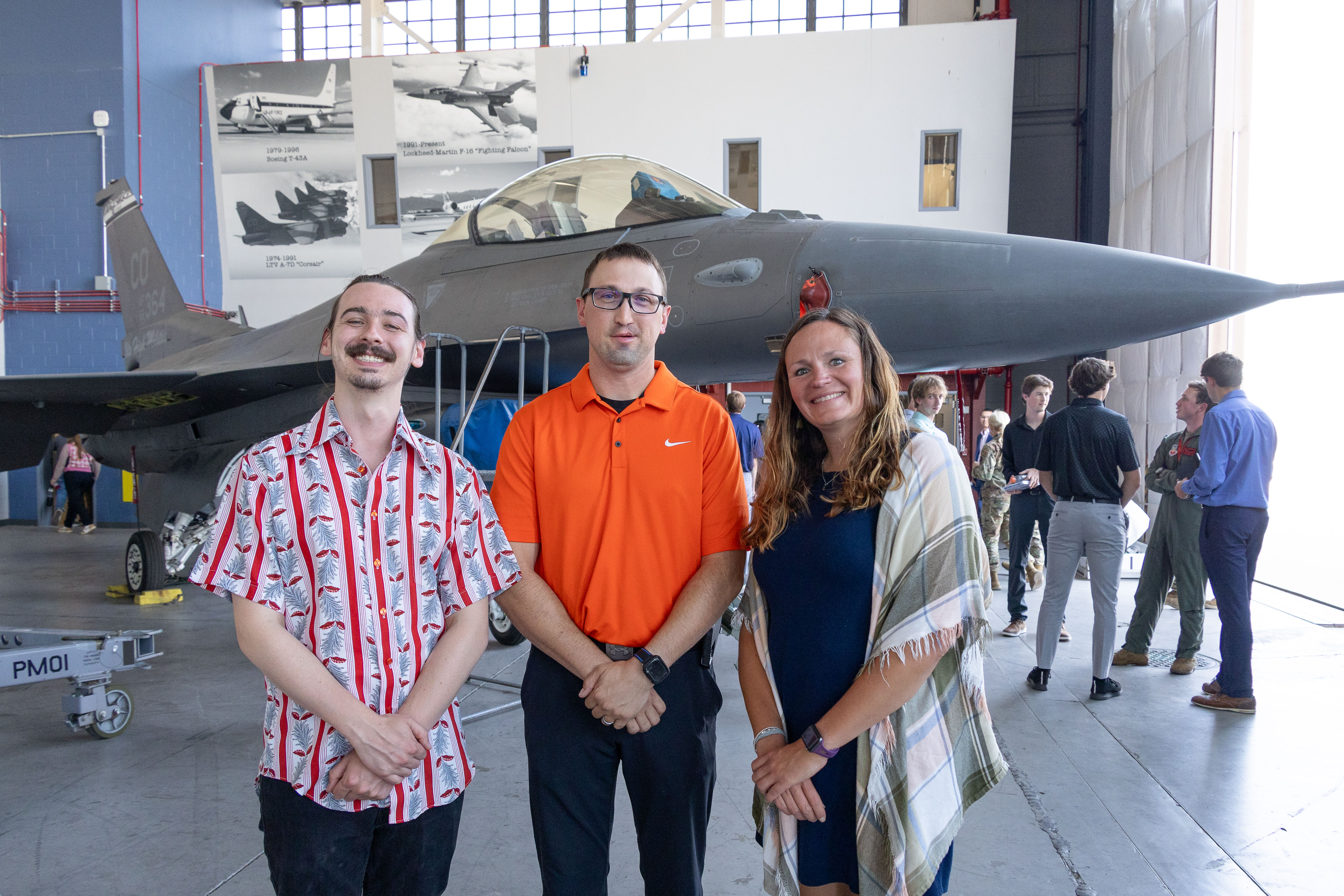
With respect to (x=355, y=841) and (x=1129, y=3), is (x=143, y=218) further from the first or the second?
(x=1129, y=3)

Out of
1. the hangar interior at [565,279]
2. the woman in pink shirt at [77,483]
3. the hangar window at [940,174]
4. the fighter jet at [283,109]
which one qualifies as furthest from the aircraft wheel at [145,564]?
the hangar window at [940,174]

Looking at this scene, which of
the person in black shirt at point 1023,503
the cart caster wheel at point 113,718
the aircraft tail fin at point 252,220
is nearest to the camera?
the cart caster wheel at point 113,718

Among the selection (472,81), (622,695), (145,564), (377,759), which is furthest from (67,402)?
(472,81)

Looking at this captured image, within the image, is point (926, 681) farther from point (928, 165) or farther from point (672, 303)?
point (928, 165)

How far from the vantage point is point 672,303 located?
13.0 ft

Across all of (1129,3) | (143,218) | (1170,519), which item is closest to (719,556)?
(1170,519)

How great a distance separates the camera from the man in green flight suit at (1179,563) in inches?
189

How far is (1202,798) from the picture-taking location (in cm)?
307

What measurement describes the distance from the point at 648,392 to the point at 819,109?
1158 centimetres

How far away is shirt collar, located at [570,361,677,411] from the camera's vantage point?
1.69 m

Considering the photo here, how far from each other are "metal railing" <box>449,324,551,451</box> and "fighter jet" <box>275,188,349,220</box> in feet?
32.5

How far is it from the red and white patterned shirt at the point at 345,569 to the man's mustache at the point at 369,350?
111 millimetres

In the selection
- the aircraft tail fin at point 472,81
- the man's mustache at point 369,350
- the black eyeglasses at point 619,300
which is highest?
the aircraft tail fin at point 472,81

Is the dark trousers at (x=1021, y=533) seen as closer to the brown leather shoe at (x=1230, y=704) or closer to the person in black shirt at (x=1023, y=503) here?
the person in black shirt at (x=1023, y=503)
